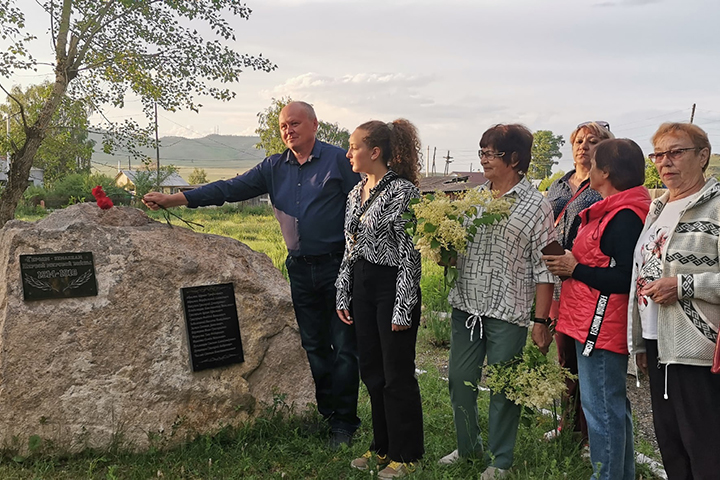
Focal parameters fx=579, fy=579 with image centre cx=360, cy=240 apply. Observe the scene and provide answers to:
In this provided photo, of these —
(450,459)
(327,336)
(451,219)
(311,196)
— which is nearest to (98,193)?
(311,196)

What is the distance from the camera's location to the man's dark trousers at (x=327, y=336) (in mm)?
4137

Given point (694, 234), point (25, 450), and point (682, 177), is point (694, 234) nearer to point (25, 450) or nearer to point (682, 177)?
point (682, 177)

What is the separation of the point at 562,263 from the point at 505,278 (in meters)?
0.34

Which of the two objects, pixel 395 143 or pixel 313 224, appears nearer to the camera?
pixel 395 143

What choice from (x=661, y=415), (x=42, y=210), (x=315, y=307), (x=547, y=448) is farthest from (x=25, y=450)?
(x=42, y=210)

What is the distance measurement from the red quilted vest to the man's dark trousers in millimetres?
1627

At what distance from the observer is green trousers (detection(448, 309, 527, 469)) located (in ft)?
10.9

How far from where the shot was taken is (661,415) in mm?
2758

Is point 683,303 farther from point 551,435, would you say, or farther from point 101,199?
point 101,199

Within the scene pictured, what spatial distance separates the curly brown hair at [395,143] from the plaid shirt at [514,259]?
23.9 inches

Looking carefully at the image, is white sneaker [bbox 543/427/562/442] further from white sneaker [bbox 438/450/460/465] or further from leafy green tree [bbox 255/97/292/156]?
leafy green tree [bbox 255/97/292/156]

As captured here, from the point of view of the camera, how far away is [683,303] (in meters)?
2.63

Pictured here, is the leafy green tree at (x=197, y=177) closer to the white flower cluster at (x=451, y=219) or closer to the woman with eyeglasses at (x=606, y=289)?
the white flower cluster at (x=451, y=219)

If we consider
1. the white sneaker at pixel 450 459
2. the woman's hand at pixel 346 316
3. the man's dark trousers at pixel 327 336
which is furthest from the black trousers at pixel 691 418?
the man's dark trousers at pixel 327 336
